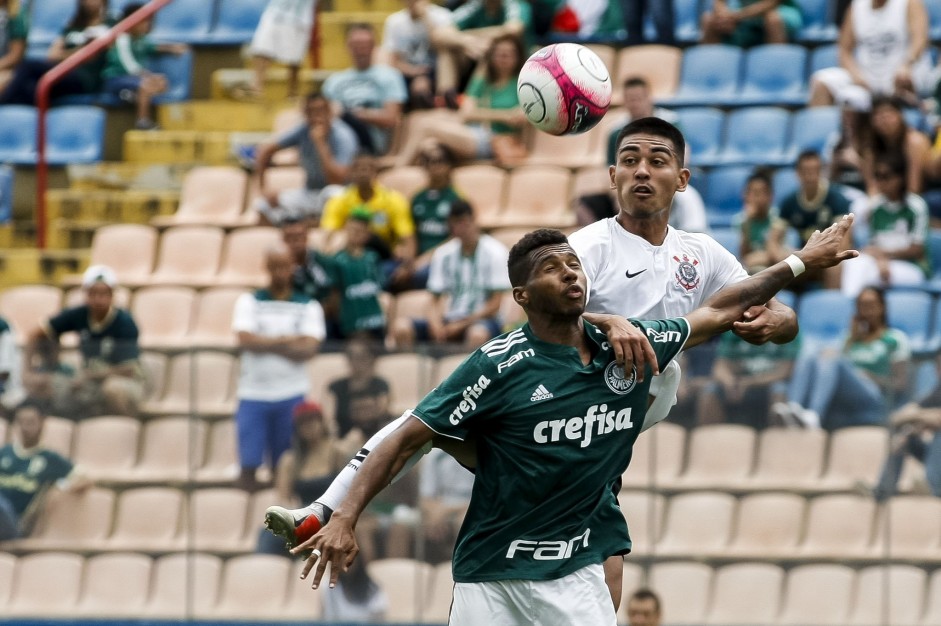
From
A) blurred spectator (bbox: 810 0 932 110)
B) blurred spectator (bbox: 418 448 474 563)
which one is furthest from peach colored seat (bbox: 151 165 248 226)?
blurred spectator (bbox: 810 0 932 110)

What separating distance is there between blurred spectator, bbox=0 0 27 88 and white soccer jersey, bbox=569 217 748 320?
38.9ft

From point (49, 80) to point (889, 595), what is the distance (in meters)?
9.59

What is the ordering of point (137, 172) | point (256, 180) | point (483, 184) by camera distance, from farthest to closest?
1. point (137, 172)
2. point (256, 180)
3. point (483, 184)

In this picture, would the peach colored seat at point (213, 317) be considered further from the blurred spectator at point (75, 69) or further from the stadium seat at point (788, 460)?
the stadium seat at point (788, 460)

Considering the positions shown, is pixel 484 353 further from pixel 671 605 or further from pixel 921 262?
pixel 921 262

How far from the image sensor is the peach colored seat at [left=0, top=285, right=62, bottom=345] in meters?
14.5

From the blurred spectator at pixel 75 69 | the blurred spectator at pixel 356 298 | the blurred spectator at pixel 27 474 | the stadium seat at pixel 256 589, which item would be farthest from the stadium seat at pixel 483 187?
the blurred spectator at pixel 75 69

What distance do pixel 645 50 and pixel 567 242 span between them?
905 cm

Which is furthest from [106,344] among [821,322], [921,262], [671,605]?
[921,262]

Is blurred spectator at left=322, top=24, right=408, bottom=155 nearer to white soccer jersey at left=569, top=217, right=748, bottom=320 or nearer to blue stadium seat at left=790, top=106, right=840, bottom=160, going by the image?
blue stadium seat at left=790, top=106, right=840, bottom=160

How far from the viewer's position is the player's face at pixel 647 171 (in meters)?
7.00

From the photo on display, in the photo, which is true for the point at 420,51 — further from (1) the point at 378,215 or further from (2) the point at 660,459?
(2) the point at 660,459

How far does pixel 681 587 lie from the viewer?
10.9 metres

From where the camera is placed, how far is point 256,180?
50.5 ft
